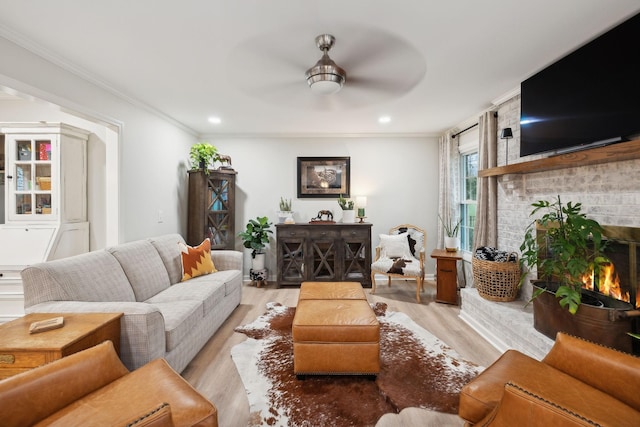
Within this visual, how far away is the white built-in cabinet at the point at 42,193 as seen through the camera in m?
2.94

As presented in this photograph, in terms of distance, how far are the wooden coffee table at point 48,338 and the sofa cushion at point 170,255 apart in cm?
138

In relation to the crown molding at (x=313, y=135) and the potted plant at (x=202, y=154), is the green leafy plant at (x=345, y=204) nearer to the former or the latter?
the crown molding at (x=313, y=135)

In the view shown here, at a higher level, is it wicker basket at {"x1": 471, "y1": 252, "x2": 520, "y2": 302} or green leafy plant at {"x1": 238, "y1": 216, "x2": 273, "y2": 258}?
green leafy plant at {"x1": 238, "y1": 216, "x2": 273, "y2": 258}

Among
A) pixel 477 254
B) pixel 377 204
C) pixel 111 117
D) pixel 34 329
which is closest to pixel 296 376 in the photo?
pixel 34 329

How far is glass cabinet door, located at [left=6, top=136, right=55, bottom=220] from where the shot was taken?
303 cm

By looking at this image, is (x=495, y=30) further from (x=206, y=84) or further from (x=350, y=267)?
(x=350, y=267)

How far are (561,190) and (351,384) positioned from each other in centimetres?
235

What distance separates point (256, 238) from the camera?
4535 millimetres

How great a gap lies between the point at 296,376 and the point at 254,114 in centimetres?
303

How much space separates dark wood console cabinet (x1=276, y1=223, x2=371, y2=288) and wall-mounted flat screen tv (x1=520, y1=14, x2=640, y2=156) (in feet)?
7.99

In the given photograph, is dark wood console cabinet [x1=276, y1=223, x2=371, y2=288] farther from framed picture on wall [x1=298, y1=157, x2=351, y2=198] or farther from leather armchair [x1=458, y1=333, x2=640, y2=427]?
leather armchair [x1=458, y1=333, x2=640, y2=427]

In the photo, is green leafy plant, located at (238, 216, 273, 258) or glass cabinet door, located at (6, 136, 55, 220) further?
green leafy plant, located at (238, 216, 273, 258)

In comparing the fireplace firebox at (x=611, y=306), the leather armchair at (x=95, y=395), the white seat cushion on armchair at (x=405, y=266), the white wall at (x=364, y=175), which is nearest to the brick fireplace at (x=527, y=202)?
the fireplace firebox at (x=611, y=306)

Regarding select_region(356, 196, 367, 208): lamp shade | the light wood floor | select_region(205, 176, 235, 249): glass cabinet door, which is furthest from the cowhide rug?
select_region(356, 196, 367, 208): lamp shade
